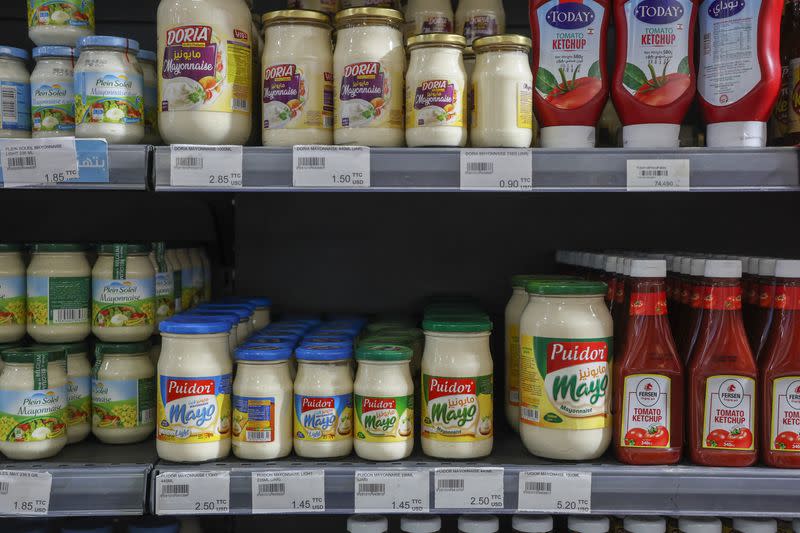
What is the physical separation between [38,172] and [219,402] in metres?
0.51

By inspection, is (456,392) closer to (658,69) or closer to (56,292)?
(658,69)

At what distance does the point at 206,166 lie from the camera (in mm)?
1182

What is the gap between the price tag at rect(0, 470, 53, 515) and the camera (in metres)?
1.19

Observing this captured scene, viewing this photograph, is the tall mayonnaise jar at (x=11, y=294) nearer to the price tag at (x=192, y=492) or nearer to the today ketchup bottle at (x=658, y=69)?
→ the price tag at (x=192, y=492)

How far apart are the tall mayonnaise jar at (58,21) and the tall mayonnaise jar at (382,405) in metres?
0.86

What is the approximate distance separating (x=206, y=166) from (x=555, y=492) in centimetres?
82

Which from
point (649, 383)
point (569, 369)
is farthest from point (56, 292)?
point (649, 383)

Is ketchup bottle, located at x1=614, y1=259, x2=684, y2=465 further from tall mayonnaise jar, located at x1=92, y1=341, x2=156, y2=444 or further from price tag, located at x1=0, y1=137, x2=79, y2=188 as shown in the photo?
price tag, located at x1=0, y1=137, x2=79, y2=188

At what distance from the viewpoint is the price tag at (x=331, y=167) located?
1.18 metres

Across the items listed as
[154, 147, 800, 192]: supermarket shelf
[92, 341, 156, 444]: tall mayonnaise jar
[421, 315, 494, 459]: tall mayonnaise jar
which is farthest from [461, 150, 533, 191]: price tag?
[92, 341, 156, 444]: tall mayonnaise jar

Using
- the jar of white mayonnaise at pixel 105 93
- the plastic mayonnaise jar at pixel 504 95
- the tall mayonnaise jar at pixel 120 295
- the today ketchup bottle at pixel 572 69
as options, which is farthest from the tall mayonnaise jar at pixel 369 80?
the tall mayonnaise jar at pixel 120 295

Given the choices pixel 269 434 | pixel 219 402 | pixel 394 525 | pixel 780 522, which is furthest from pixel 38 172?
pixel 780 522

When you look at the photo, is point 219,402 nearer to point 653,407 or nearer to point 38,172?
point 38,172

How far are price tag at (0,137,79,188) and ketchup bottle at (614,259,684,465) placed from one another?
102 cm
